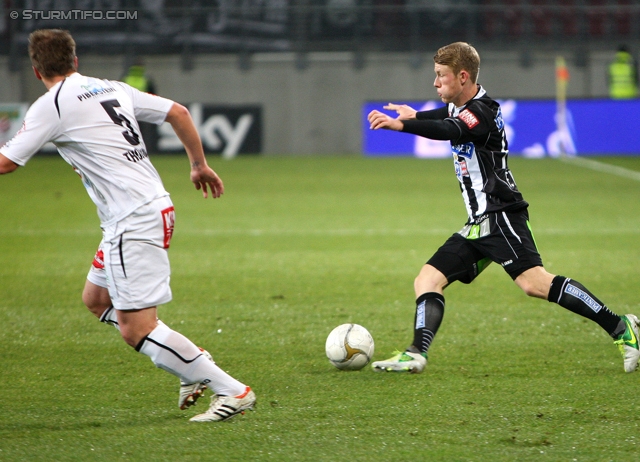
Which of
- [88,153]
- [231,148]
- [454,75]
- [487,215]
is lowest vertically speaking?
[231,148]

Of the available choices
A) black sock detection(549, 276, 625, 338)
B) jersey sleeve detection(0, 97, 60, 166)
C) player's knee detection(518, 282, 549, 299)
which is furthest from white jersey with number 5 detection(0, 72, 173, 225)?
black sock detection(549, 276, 625, 338)

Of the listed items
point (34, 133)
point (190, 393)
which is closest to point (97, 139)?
point (34, 133)

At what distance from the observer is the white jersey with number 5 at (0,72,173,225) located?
12.9 ft

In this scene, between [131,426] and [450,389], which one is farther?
[450,389]

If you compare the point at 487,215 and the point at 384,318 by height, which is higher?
the point at 487,215

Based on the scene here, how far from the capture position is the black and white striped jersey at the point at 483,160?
4.91m

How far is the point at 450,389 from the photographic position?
484 centimetres

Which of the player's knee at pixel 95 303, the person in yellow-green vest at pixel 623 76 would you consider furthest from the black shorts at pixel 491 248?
the person in yellow-green vest at pixel 623 76

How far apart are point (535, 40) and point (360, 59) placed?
4.87 meters

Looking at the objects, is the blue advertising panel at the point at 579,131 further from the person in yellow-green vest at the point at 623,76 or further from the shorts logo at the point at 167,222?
the shorts logo at the point at 167,222

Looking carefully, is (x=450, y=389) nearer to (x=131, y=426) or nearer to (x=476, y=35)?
(x=131, y=426)

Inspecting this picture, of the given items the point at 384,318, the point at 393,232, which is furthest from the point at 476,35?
the point at 384,318

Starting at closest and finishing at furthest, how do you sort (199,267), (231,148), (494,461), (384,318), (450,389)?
(494,461) → (450,389) → (384,318) → (199,267) → (231,148)

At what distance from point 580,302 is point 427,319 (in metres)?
0.87
